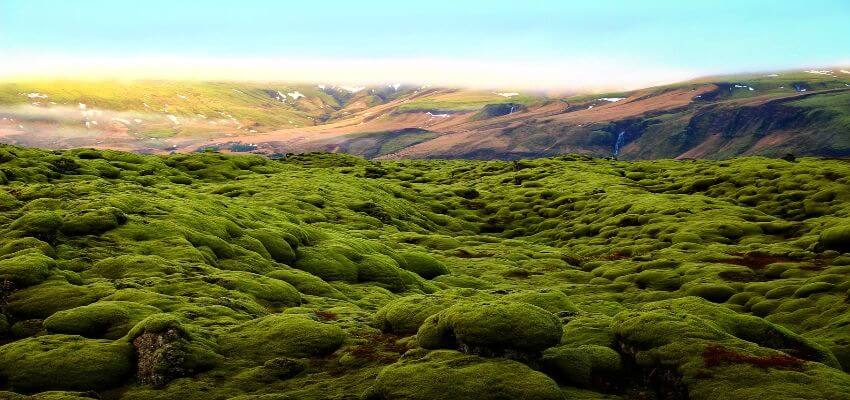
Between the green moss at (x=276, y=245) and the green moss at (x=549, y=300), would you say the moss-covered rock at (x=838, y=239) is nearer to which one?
the green moss at (x=549, y=300)

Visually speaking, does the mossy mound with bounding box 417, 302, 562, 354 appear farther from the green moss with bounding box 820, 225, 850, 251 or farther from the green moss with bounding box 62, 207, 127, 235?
the green moss with bounding box 820, 225, 850, 251

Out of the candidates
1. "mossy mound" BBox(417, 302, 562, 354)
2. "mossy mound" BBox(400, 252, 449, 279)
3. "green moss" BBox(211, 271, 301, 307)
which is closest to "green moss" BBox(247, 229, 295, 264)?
"green moss" BBox(211, 271, 301, 307)

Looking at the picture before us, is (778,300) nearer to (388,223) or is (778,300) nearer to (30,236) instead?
(30,236)

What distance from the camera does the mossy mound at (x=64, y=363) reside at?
25.2 m

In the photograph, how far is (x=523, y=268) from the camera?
241 ft

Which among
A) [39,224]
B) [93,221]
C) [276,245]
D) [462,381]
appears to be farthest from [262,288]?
[462,381]

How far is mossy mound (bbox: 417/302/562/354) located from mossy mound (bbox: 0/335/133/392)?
13486 mm

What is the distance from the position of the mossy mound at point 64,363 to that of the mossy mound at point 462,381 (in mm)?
11193

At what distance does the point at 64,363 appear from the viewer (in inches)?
1027

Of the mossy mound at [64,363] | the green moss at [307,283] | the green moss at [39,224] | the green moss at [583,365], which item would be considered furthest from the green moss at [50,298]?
the green moss at [583,365]

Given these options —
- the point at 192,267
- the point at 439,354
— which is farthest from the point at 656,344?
the point at 192,267

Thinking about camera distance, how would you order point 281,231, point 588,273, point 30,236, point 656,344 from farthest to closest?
point 588,273 < point 281,231 < point 30,236 < point 656,344

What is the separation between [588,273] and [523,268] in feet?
24.8

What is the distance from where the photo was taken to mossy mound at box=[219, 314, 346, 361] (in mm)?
29062
